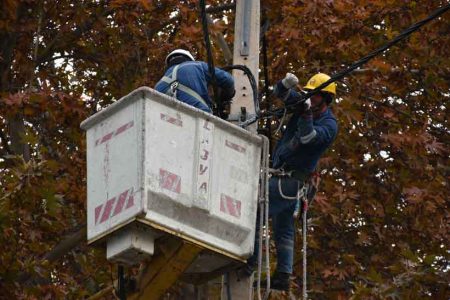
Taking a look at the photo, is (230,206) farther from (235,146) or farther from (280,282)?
(280,282)

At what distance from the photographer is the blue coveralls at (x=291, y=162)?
34.0ft

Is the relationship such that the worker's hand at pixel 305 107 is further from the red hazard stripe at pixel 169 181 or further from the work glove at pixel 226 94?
the red hazard stripe at pixel 169 181

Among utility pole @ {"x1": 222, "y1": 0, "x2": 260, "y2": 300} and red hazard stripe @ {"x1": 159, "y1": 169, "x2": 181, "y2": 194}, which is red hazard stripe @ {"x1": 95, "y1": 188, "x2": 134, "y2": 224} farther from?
utility pole @ {"x1": 222, "y1": 0, "x2": 260, "y2": 300}

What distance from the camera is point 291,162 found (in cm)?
1050

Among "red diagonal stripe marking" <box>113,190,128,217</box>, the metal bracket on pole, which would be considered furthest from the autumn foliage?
"red diagonal stripe marking" <box>113,190,128,217</box>

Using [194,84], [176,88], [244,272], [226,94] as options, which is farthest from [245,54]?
[244,272]

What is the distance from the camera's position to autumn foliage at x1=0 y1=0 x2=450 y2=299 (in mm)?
14594

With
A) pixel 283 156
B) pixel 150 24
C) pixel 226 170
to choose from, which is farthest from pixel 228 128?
pixel 150 24

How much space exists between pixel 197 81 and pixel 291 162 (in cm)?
95

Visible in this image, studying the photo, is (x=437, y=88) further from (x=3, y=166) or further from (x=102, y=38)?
(x=3, y=166)

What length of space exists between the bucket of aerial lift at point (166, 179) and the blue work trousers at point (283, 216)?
0.90 metres

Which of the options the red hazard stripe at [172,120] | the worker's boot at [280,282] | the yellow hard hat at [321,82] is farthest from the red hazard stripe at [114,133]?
the yellow hard hat at [321,82]

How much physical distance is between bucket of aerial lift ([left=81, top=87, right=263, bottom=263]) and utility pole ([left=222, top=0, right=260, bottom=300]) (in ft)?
1.06

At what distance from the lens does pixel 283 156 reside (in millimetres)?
10523
